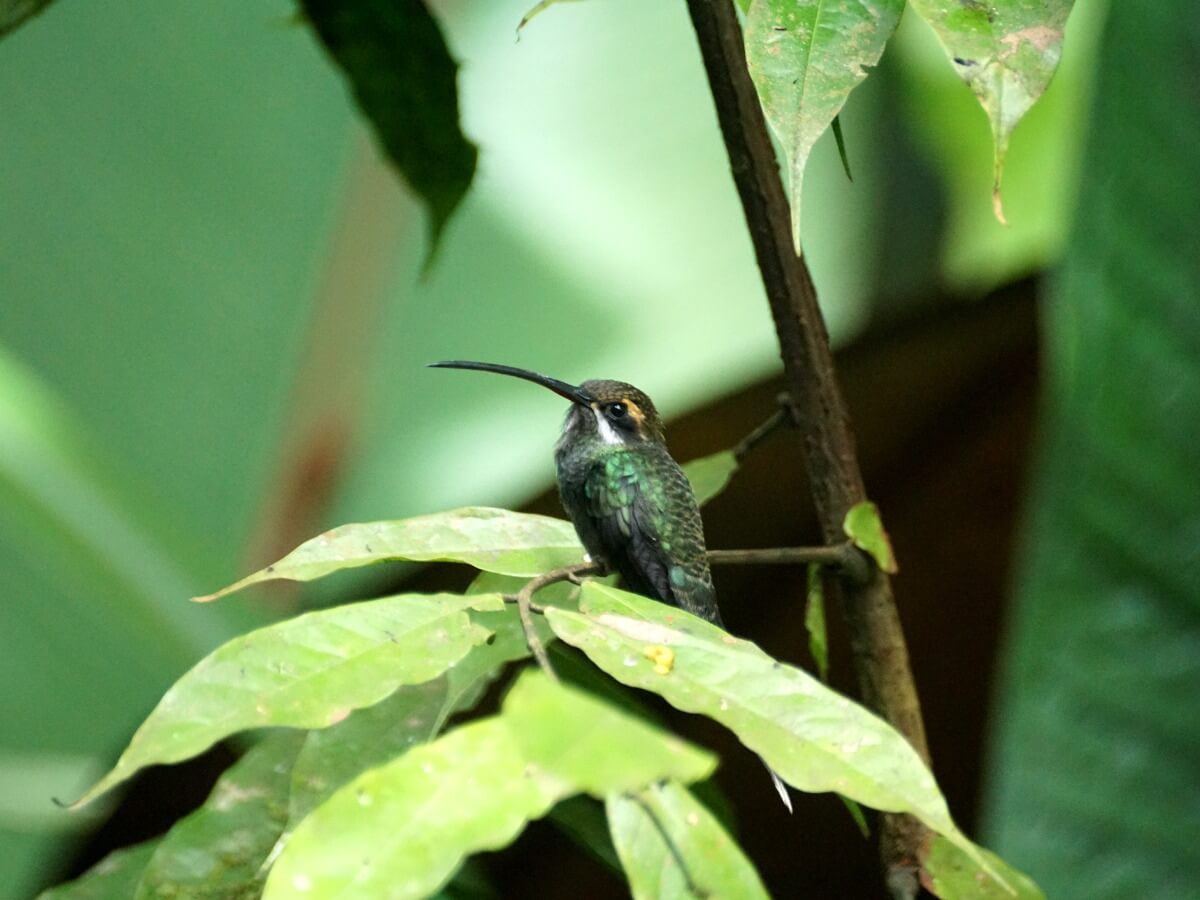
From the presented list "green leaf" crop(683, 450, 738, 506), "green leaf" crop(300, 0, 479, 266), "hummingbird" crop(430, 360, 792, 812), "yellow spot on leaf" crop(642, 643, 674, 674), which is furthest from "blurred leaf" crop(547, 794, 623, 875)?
"green leaf" crop(300, 0, 479, 266)

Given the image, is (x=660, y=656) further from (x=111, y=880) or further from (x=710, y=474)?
(x=111, y=880)

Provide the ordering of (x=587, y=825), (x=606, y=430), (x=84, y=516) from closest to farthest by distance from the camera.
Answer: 1. (x=587, y=825)
2. (x=606, y=430)
3. (x=84, y=516)

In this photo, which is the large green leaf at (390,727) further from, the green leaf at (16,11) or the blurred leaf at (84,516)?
the blurred leaf at (84,516)

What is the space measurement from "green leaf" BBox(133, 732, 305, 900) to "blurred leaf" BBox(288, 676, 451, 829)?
0.07m

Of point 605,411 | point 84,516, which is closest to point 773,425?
point 605,411

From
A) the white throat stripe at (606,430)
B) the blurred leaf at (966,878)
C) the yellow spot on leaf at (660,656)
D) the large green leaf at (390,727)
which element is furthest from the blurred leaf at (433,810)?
the white throat stripe at (606,430)

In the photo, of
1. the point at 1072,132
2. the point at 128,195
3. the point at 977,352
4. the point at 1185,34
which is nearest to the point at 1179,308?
the point at 1185,34

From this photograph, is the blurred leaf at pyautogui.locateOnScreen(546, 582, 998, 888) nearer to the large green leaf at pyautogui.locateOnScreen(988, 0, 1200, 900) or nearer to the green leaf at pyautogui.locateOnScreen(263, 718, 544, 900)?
the green leaf at pyautogui.locateOnScreen(263, 718, 544, 900)

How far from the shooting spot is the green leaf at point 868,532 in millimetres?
822

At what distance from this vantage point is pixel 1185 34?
1.60 meters

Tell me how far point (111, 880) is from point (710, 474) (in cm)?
52

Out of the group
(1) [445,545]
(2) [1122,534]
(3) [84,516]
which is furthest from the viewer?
(3) [84,516]

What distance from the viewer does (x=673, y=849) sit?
1.47 ft

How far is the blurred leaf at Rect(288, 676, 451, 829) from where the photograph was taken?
64cm
